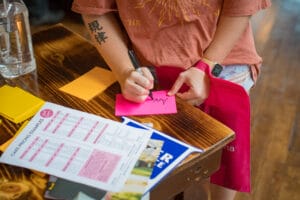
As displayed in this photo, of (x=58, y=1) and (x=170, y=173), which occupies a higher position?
(x=170, y=173)

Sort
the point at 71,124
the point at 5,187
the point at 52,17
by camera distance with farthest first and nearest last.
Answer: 1. the point at 52,17
2. the point at 71,124
3. the point at 5,187

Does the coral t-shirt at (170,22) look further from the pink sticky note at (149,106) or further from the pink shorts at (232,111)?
the pink sticky note at (149,106)

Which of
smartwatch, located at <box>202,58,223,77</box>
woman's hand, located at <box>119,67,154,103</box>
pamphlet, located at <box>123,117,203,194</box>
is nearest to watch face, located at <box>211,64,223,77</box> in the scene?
smartwatch, located at <box>202,58,223,77</box>

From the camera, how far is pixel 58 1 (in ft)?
9.48

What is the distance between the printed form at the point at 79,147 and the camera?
0.70 m

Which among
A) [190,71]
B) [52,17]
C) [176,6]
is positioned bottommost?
[52,17]

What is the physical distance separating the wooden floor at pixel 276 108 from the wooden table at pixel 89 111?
0.84 metres

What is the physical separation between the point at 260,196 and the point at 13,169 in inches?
43.4

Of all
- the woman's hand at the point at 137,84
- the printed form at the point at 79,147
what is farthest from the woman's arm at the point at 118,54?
the printed form at the point at 79,147

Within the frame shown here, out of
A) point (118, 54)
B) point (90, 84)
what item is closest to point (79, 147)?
point (90, 84)

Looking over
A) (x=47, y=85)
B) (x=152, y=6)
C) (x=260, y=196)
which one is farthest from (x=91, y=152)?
(x=260, y=196)

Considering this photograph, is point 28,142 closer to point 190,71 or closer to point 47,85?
point 47,85

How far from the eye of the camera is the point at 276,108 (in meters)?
2.04

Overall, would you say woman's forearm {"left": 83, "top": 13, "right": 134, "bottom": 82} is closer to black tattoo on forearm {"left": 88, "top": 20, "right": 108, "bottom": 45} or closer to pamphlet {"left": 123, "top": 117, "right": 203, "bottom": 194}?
black tattoo on forearm {"left": 88, "top": 20, "right": 108, "bottom": 45}
